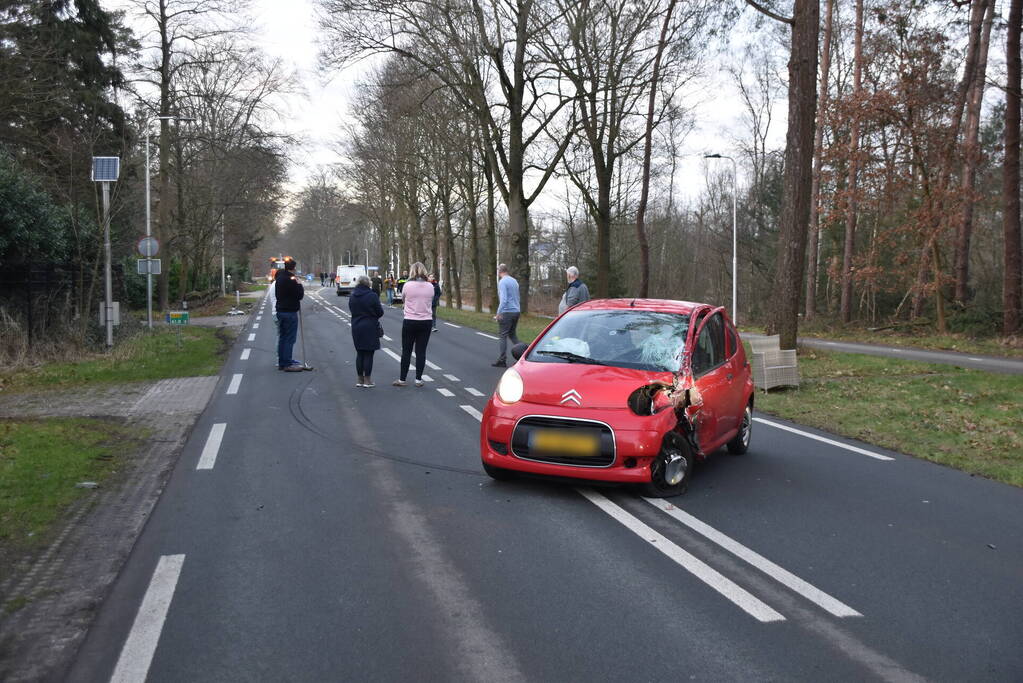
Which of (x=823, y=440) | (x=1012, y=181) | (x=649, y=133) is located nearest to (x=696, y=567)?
(x=823, y=440)

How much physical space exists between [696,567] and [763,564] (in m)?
0.42

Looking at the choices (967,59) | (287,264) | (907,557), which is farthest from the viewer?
(967,59)

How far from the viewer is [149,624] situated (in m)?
4.10

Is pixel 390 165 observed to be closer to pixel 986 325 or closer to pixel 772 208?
pixel 772 208

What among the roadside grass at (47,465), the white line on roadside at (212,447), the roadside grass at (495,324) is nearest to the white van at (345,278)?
the roadside grass at (495,324)

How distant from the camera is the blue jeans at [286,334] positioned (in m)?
14.8

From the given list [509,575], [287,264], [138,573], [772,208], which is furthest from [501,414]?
[772,208]

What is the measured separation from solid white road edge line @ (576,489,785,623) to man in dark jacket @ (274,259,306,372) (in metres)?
9.59

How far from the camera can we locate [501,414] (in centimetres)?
660

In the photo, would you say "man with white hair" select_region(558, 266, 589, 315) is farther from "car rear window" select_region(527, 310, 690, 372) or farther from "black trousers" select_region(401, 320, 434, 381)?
"car rear window" select_region(527, 310, 690, 372)

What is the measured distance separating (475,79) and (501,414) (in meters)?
22.4

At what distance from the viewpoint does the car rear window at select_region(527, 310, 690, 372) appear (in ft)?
23.0

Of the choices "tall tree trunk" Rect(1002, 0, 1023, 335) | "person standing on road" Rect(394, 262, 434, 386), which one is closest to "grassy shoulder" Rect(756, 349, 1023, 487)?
"person standing on road" Rect(394, 262, 434, 386)

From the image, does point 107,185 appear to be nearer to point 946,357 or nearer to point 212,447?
point 212,447
